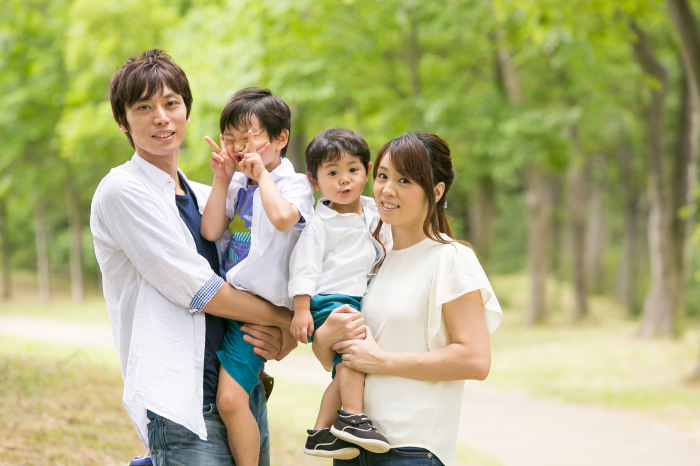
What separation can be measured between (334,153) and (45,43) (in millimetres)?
21969

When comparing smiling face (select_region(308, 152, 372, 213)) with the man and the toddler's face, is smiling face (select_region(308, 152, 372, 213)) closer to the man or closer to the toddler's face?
the toddler's face

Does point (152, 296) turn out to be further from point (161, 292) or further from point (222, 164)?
point (222, 164)

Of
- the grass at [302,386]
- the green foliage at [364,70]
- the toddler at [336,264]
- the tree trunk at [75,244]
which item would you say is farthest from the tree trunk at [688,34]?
the tree trunk at [75,244]

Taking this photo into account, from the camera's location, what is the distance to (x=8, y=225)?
100.0 ft

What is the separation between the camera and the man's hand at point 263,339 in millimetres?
2428

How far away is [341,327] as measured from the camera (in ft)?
7.70

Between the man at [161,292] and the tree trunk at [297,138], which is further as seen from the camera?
the tree trunk at [297,138]

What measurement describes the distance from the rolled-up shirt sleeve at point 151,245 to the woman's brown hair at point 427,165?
0.75 m

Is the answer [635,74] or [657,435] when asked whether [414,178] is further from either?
[635,74]

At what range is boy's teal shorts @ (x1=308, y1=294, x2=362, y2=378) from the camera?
246cm

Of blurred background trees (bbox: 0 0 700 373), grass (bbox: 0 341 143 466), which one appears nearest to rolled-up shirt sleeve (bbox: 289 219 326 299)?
grass (bbox: 0 341 143 466)

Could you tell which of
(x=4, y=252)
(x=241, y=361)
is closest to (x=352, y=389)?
(x=241, y=361)

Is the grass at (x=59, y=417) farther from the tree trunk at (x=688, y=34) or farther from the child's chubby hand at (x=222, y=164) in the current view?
the tree trunk at (x=688, y=34)

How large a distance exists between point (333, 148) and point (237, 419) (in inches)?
43.2
